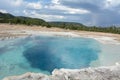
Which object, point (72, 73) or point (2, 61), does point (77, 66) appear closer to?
point (2, 61)

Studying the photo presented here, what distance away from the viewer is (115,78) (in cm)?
1445

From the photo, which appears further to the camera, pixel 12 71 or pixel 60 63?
pixel 60 63

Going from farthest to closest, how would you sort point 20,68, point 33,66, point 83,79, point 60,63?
point 60,63 → point 33,66 → point 20,68 → point 83,79

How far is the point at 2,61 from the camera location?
87.1 ft

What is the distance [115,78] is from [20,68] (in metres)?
11.2

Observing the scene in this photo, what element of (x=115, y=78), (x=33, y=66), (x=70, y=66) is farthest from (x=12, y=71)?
(x=115, y=78)

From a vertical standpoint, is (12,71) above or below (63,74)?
below

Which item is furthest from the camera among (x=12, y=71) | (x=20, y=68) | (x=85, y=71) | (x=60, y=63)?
(x=60, y=63)

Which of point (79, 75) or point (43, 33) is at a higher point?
point (79, 75)

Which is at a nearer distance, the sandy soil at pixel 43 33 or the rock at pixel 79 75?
the rock at pixel 79 75

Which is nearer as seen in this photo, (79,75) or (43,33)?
(79,75)

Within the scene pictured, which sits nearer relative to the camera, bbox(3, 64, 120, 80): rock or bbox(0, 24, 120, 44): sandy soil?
bbox(3, 64, 120, 80): rock

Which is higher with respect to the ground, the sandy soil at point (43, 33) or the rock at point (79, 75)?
the rock at point (79, 75)

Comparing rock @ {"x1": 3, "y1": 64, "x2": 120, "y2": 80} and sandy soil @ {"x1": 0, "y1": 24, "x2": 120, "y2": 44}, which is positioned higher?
rock @ {"x1": 3, "y1": 64, "x2": 120, "y2": 80}
